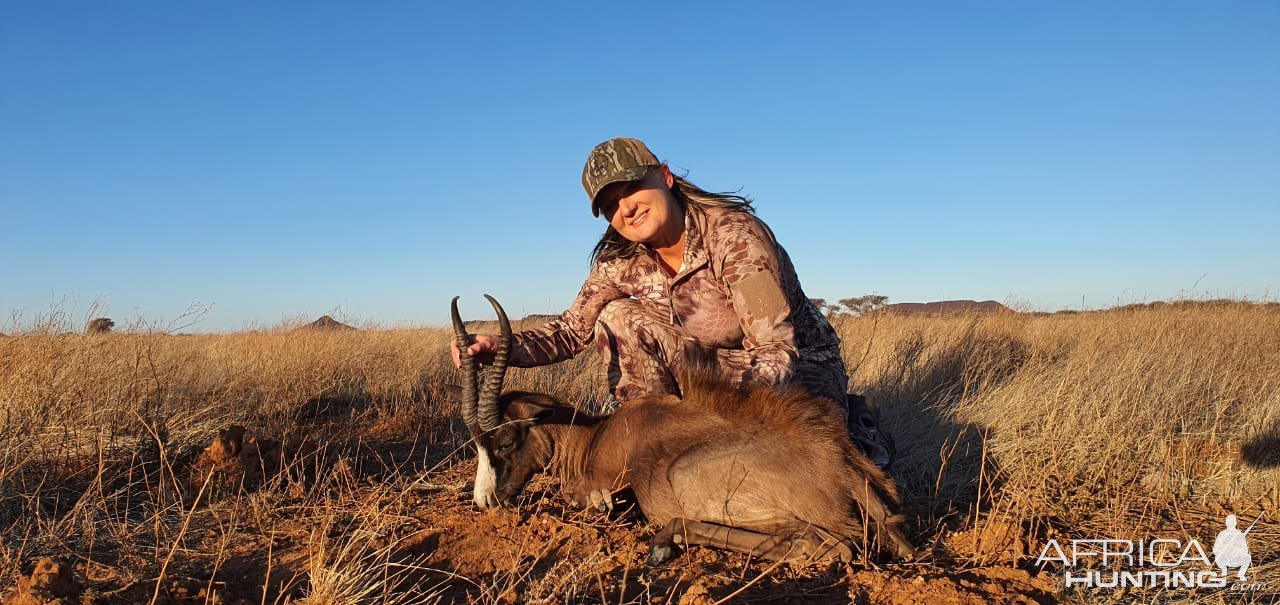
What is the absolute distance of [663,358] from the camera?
5.39 metres

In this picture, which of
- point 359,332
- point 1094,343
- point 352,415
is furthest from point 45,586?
point 359,332

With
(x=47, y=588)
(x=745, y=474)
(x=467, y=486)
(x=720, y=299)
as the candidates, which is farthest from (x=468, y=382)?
(x=47, y=588)

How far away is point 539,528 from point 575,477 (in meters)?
0.66

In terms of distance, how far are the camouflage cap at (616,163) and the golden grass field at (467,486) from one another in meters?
2.04

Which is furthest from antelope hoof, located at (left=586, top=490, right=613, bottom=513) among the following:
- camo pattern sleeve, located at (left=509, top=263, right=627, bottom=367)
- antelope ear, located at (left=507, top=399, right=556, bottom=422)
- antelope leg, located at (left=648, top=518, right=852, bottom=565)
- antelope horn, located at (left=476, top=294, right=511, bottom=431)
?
camo pattern sleeve, located at (left=509, top=263, right=627, bottom=367)

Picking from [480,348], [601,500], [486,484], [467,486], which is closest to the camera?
[601,500]

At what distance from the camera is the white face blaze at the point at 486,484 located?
15.1 feet

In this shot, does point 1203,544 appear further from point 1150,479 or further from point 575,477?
point 575,477

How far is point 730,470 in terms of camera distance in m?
3.87

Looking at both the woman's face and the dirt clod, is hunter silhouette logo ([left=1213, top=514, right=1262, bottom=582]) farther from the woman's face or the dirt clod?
the dirt clod

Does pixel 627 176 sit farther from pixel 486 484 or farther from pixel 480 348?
pixel 486 484

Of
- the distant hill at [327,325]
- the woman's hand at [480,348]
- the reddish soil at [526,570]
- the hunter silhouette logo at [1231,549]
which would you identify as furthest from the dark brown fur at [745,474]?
the distant hill at [327,325]

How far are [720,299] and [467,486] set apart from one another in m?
2.10

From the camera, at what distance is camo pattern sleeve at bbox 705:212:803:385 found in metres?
4.41
